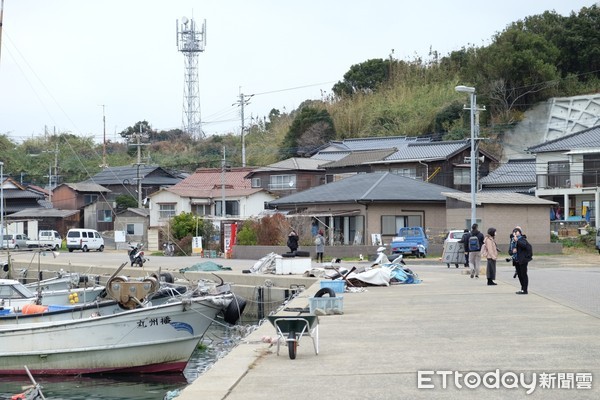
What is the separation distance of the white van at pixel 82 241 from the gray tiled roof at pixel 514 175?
29551mm

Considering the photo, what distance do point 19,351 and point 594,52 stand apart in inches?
2646

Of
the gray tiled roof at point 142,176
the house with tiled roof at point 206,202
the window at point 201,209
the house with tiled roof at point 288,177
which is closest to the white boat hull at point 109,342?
the house with tiled roof at point 206,202

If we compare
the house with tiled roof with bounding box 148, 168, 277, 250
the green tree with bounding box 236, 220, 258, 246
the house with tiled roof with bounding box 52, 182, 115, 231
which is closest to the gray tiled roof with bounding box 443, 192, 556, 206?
the green tree with bounding box 236, 220, 258, 246

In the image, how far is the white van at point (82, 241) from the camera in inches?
2506

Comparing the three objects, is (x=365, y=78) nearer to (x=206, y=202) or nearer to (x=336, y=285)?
(x=206, y=202)

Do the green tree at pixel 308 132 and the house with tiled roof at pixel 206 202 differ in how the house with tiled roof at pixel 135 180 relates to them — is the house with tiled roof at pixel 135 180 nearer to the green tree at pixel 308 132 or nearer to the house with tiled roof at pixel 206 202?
the green tree at pixel 308 132

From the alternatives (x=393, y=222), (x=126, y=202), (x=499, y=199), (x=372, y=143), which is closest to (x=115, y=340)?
(x=393, y=222)

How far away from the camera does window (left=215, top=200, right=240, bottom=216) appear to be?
70688 mm

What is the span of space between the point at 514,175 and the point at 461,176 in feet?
17.4

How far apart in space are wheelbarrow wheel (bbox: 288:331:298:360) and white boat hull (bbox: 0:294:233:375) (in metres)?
7.69

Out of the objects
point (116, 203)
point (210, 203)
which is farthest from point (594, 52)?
point (116, 203)

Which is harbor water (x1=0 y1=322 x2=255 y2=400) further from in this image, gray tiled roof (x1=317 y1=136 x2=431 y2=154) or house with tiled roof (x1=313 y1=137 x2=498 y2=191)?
gray tiled roof (x1=317 y1=136 x2=431 y2=154)

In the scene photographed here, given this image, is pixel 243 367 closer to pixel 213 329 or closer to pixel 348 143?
pixel 213 329

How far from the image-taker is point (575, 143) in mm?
61062
